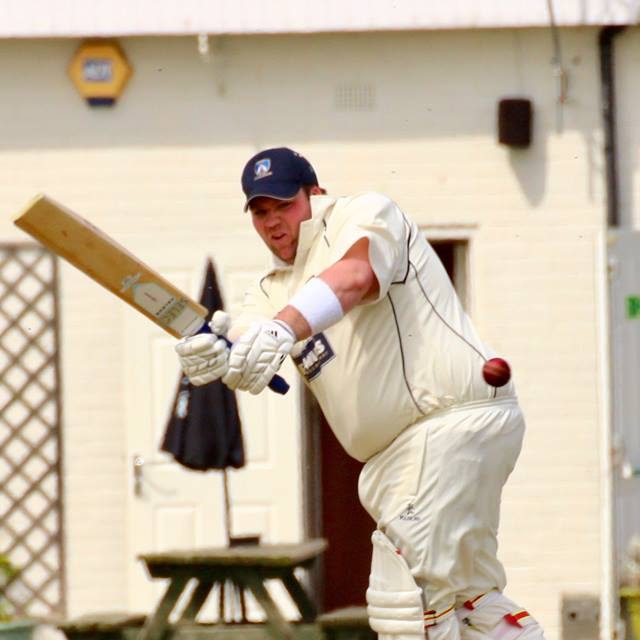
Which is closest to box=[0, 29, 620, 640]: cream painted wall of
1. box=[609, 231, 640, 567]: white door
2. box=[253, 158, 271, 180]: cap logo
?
box=[609, 231, 640, 567]: white door

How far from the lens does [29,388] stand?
36.3ft

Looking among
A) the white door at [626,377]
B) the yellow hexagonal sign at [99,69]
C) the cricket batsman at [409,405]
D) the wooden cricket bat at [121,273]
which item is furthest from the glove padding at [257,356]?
the yellow hexagonal sign at [99,69]

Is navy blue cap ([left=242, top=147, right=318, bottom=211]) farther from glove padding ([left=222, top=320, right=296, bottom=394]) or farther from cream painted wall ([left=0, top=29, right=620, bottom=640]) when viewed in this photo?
cream painted wall ([left=0, top=29, right=620, bottom=640])

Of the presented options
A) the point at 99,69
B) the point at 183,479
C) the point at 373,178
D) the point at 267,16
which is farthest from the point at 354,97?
the point at 183,479

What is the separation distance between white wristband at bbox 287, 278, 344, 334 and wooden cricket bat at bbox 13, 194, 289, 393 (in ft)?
0.71

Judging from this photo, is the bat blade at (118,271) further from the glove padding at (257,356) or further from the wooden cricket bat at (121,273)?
the glove padding at (257,356)

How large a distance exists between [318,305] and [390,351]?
49cm

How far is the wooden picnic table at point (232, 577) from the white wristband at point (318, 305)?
362 centimetres

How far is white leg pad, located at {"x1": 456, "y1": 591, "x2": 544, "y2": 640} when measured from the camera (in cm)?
576

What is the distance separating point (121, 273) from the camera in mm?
5285

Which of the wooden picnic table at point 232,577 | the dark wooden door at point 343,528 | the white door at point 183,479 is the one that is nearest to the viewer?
the wooden picnic table at point 232,577

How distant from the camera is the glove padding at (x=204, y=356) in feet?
16.6

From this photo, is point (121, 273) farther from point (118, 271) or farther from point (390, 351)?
point (390, 351)

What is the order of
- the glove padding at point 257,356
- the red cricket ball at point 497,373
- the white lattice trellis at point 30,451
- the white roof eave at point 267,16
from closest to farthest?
the glove padding at point 257,356 < the red cricket ball at point 497,373 < the white roof eave at point 267,16 < the white lattice trellis at point 30,451
